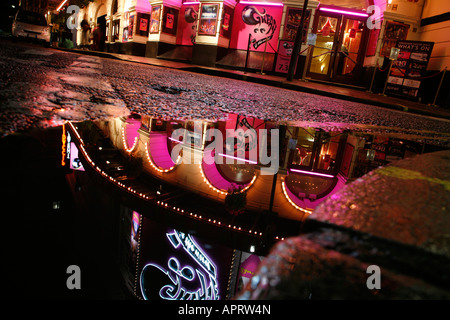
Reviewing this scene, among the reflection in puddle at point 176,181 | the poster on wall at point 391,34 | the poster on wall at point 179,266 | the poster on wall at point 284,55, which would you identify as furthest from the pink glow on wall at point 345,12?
the poster on wall at point 179,266

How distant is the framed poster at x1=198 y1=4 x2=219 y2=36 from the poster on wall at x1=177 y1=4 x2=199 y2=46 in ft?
6.25

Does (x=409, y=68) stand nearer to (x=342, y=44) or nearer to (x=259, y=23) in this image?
(x=342, y=44)

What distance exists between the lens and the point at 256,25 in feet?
41.4

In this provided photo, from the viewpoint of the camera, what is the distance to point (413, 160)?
109 cm

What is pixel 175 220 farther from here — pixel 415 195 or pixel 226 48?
pixel 226 48

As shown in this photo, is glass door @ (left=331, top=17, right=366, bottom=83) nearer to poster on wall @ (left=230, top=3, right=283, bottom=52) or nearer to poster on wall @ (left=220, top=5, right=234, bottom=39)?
poster on wall @ (left=230, top=3, right=283, bottom=52)

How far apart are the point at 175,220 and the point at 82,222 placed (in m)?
0.75

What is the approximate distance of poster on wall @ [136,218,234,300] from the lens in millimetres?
2088

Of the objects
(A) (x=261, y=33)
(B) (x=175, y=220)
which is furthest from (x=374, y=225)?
(A) (x=261, y=33)

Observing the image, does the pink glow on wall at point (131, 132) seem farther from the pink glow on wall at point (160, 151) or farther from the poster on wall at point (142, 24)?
the poster on wall at point (142, 24)

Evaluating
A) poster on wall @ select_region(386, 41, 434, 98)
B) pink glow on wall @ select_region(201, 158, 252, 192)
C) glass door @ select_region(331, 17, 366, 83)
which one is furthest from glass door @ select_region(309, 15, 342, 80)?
pink glow on wall @ select_region(201, 158, 252, 192)

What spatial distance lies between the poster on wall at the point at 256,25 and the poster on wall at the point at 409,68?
16.3 feet

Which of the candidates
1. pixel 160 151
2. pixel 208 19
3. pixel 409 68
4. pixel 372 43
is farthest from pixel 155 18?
pixel 160 151

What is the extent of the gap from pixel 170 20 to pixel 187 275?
1468 cm
